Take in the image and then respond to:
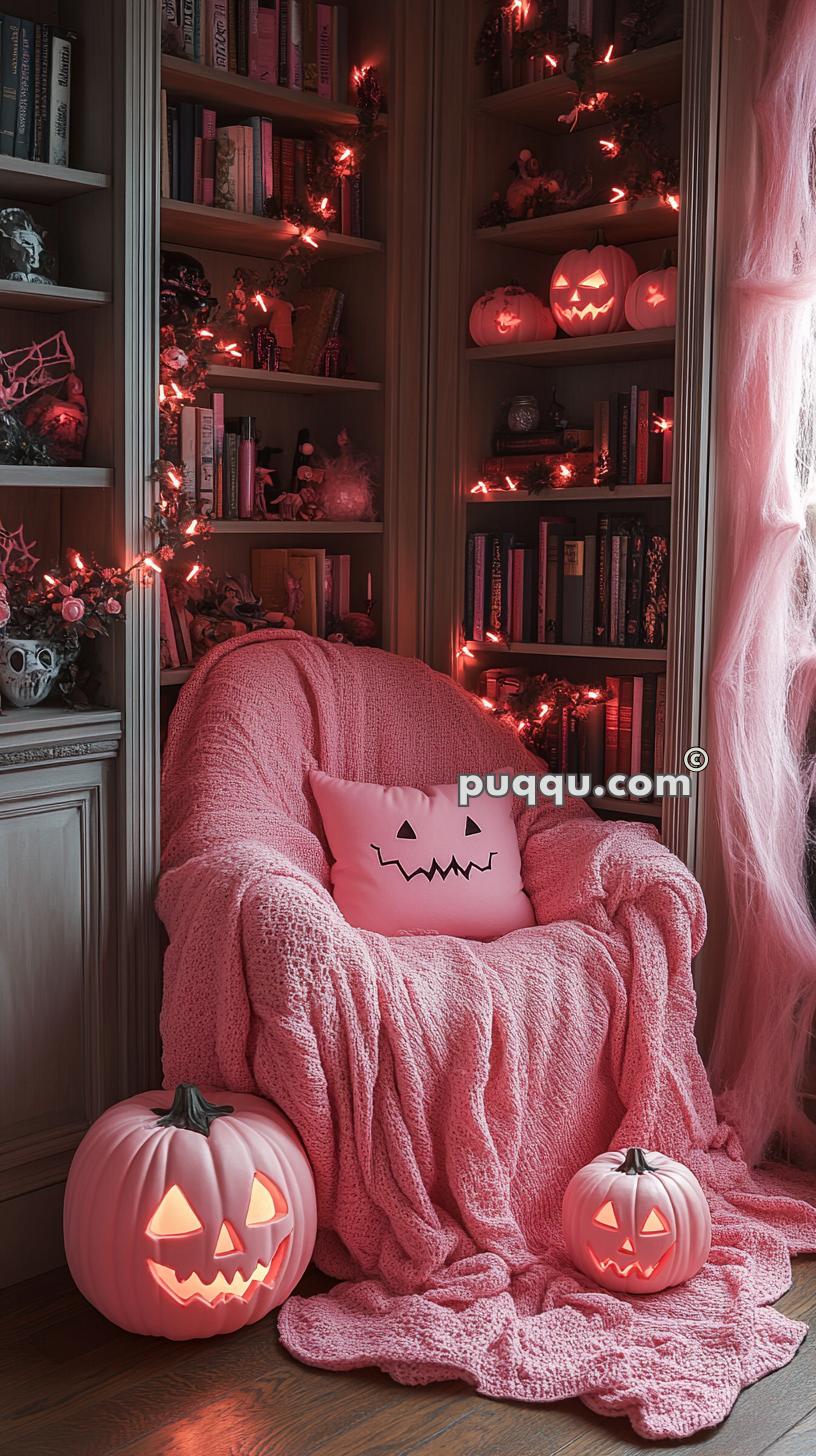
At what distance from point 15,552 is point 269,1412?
1.53 meters

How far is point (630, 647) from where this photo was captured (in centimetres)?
304

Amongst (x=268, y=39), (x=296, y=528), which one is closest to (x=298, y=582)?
(x=296, y=528)

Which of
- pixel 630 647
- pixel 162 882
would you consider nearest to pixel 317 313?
pixel 630 647

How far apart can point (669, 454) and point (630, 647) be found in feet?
1.36

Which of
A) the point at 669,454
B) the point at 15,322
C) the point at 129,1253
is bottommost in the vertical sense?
the point at 129,1253

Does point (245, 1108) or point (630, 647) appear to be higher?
point (630, 647)

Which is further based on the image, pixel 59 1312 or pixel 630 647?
pixel 630 647

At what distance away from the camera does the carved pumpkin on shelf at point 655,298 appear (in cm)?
287

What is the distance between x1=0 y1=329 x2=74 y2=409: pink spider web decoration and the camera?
2.42 meters

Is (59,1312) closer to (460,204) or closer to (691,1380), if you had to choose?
(691,1380)

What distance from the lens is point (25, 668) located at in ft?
7.95

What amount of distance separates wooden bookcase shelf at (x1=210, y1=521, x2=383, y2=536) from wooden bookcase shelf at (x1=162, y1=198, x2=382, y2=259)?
61cm

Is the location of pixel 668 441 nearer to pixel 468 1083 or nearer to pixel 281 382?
pixel 281 382

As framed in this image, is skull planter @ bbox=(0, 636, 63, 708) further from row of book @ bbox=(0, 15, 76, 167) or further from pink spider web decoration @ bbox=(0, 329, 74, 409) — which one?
row of book @ bbox=(0, 15, 76, 167)
